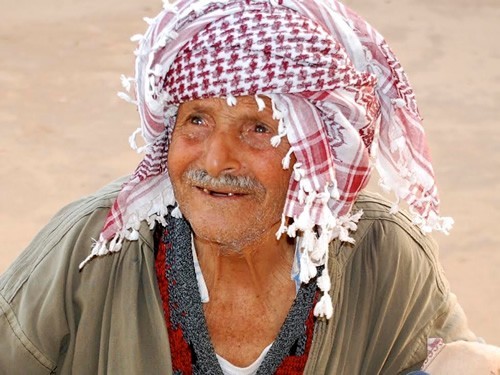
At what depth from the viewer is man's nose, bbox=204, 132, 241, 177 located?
2.45 meters

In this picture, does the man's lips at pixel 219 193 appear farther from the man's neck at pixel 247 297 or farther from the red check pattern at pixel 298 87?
the man's neck at pixel 247 297

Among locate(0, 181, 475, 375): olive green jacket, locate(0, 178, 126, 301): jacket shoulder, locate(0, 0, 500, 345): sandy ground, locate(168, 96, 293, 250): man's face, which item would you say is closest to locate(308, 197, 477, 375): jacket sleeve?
locate(0, 181, 475, 375): olive green jacket

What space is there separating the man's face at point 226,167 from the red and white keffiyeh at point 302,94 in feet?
0.12

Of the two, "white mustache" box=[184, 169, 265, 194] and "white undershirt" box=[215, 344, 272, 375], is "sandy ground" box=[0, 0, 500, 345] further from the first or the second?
"white mustache" box=[184, 169, 265, 194]

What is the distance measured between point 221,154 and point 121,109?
4106 mm

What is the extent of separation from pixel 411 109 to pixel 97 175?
3.34 meters

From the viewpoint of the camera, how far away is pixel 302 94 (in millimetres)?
2484

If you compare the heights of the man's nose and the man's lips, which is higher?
the man's nose

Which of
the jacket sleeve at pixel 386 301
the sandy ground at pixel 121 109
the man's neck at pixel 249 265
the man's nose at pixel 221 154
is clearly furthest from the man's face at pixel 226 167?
the sandy ground at pixel 121 109

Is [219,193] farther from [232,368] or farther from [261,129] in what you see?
[232,368]

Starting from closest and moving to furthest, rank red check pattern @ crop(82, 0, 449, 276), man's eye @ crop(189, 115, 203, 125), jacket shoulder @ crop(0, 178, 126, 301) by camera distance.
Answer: red check pattern @ crop(82, 0, 449, 276)
man's eye @ crop(189, 115, 203, 125)
jacket shoulder @ crop(0, 178, 126, 301)

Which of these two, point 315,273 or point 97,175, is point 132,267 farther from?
point 97,175

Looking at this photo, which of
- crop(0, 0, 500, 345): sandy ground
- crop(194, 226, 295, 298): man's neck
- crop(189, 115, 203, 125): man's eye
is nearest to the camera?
crop(189, 115, 203, 125): man's eye

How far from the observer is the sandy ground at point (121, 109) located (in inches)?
213
